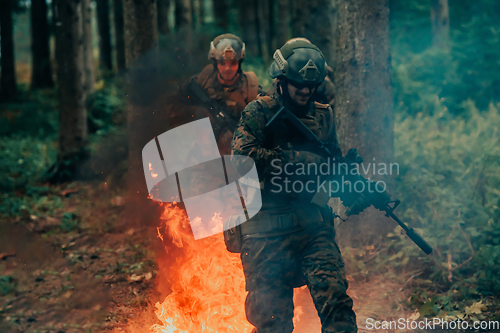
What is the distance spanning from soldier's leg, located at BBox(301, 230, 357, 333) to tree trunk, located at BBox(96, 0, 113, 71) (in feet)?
65.7

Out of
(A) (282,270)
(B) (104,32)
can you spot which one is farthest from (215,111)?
(B) (104,32)

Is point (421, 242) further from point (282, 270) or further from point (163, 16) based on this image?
point (163, 16)

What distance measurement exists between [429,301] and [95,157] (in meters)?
7.83

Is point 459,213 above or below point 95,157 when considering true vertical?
above

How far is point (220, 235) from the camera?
4.78 metres

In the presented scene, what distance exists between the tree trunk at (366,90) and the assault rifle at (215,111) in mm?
1416

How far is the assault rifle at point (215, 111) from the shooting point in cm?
595

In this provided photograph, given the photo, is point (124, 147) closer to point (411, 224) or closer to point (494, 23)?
point (411, 224)

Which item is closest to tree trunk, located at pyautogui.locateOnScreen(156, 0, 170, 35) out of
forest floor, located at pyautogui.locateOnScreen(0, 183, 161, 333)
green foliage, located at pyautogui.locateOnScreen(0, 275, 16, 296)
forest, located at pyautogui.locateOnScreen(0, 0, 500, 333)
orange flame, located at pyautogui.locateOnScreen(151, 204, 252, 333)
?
forest, located at pyautogui.locateOnScreen(0, 0, 500, 333)

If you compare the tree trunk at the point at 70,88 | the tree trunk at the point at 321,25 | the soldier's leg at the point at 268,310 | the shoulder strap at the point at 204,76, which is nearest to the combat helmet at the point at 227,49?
the shoulder strap at the point at 204,76

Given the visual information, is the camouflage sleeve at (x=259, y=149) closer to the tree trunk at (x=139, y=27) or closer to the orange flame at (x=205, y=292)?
the orange flame at (x=205, y=292)

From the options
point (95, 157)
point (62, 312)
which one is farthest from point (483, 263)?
point (95, 157)

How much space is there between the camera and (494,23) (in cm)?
1019

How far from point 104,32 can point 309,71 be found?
71.2 ft
